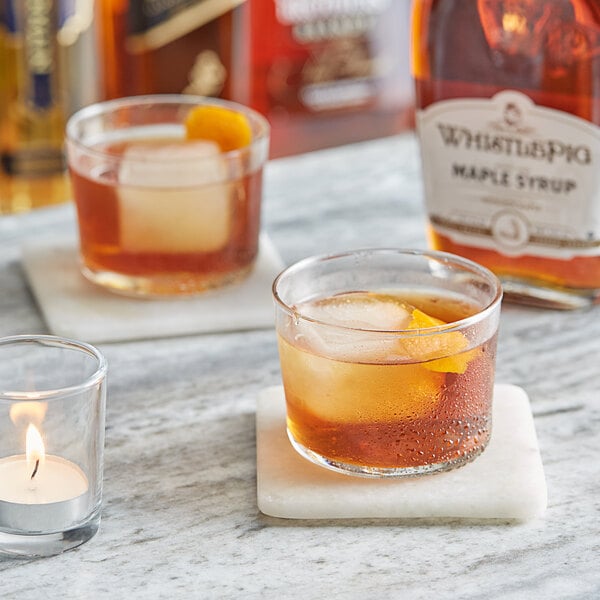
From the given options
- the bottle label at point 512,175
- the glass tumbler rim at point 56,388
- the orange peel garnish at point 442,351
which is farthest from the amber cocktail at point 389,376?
the bottle label at point 512,175

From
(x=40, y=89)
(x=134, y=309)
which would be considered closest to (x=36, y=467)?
(x=134, y=309)

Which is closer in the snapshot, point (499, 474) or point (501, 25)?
point (499, 474)

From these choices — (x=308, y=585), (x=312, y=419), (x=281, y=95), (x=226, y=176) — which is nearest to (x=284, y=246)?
(x=226, y=176)

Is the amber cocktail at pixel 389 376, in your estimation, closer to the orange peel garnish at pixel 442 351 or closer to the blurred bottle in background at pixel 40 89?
the orange peel garnish at pixel 442 351

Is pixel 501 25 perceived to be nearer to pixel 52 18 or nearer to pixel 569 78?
pixel 569 78

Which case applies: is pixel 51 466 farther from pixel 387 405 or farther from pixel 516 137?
pixel 516 137

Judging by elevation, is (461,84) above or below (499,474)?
Result: above

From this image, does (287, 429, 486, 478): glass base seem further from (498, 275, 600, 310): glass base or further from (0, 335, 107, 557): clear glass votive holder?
(498, 275, 600, 310): glass base
